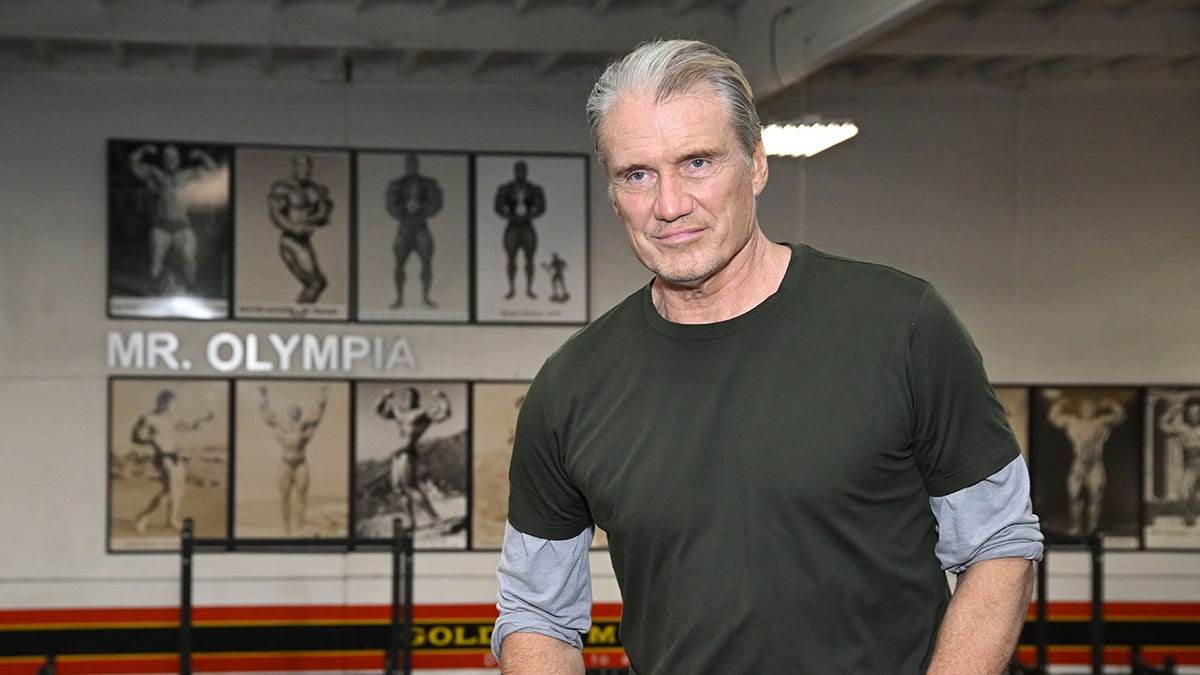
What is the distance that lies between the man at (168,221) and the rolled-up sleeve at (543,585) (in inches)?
240

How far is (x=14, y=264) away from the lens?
7.32 metres

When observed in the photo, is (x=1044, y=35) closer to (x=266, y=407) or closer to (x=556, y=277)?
(x=556, y=277)

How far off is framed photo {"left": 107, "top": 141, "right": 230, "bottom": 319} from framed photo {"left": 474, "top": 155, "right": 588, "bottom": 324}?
140 cm

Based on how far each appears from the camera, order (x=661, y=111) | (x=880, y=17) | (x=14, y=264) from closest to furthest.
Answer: (x=661, y=111) < (x=880, y=17) < (x=14, y=264)

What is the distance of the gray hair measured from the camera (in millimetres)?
1453

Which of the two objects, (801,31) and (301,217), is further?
(301,217)

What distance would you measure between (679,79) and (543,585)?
62 cm

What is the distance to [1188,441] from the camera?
26.4 feet

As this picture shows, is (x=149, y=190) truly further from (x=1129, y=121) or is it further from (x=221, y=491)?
(x=1129, y=121)

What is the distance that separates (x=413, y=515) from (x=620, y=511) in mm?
6192

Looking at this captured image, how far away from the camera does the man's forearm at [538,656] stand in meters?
1.64

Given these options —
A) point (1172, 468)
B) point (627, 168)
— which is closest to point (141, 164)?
point (1172, 468)

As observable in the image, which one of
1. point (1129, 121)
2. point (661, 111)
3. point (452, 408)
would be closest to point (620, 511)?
→ point (661, 111)

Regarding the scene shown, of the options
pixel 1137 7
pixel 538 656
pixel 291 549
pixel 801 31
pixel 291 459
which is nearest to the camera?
pixel 538 656
